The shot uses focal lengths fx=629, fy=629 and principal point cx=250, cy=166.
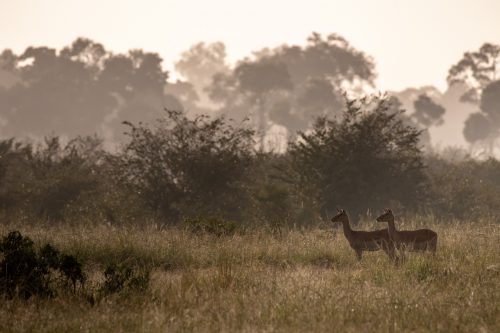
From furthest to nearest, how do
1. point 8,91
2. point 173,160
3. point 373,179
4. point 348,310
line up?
point 8,91 → point 373,179 → point 173,160 → point 348,310

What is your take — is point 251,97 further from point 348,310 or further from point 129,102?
point 348,310

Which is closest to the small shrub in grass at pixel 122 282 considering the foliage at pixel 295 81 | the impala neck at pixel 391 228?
the impala neck at pixel 391 228

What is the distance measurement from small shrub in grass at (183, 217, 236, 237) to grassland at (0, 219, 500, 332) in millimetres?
1360

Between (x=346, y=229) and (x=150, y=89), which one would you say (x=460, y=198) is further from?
(x=150, y=89)

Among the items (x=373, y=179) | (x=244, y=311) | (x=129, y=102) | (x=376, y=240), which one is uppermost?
(x=129, y=102)

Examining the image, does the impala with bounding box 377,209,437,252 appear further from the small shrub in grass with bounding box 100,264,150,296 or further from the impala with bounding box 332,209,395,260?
the small shrub in grass with bounding box 100,264,150,296

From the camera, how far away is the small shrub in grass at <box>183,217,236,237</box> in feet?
43.0

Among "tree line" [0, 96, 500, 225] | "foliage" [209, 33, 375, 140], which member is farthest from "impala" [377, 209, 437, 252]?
"foliage" [209, 33, 375, 140]

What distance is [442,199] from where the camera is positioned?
19828 mm

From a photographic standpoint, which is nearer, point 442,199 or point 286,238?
point 286,238

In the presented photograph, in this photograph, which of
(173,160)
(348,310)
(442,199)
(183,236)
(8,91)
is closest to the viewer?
(348,310)

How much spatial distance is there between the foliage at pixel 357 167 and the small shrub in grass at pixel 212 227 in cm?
472

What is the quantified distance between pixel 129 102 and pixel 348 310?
215ft

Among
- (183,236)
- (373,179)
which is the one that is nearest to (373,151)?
(373,179)
